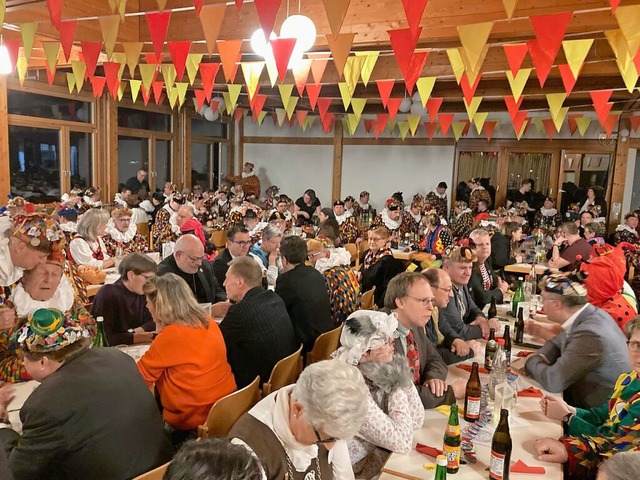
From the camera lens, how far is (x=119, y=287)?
3662mm

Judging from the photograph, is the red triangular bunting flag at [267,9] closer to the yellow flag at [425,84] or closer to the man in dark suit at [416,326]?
the man in dark suit at [416,326]

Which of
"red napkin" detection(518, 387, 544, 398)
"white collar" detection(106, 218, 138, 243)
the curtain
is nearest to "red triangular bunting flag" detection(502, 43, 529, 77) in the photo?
"red napkin" detection(518, 387, 544, 398)

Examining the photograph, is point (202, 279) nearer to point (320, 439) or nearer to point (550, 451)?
point (320, 439)

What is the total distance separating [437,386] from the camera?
2738mm

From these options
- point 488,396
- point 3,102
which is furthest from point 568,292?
point 3,102

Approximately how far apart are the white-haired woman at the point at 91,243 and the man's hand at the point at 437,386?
12.7 feet

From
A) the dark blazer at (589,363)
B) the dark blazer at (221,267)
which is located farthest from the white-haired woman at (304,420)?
the dark blazer at (221,267)

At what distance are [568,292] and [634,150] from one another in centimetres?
999

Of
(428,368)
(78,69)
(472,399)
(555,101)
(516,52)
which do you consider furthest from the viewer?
(555,101)

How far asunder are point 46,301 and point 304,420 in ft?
7.01

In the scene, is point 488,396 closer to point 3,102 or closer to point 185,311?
point 185,311

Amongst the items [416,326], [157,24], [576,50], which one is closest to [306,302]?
[416,326]

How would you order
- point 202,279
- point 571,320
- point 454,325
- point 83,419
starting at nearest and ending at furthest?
1. point 83,419
2. point 571,320
3. point 454,325
4. point 202,279

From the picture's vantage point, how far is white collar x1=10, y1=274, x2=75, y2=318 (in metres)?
3.04
